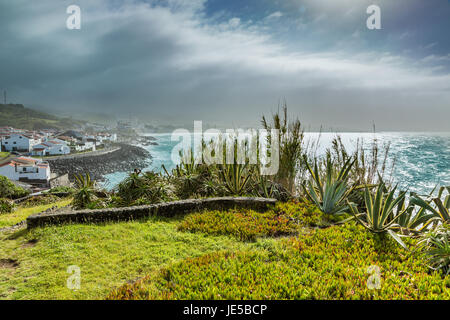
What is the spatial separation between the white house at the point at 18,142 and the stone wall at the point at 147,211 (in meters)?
45.7

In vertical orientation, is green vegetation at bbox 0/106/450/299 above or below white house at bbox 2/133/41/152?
below

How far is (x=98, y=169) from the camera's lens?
44.4 m

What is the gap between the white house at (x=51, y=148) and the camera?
43428 mm

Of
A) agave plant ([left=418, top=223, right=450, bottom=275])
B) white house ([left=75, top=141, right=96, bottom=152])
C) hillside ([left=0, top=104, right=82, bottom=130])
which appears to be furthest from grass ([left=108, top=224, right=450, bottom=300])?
hillside ([left=0, top=104, right=82, bottom=130])

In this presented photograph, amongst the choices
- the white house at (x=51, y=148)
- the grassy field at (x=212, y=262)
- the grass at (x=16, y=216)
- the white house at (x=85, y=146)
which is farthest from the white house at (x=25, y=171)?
the grassy field at (x=212, y=262)

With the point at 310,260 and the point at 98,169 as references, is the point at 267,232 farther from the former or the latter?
the point at 98,169

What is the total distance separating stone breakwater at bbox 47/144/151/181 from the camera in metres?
40.9

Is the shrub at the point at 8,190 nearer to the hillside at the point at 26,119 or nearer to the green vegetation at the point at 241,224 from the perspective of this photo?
the green vegetation at the point at 241,224

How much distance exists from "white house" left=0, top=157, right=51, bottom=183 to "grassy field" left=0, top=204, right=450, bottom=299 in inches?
1256

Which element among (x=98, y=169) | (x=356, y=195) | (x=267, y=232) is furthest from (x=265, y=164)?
(x=98, y=169)

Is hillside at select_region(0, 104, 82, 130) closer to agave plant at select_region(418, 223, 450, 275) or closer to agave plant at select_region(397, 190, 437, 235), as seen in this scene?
agave plant at select_region(397, 190, 437, 235)

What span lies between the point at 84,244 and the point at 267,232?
2.86 metres

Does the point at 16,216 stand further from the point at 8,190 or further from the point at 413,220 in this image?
the point at 413,220
